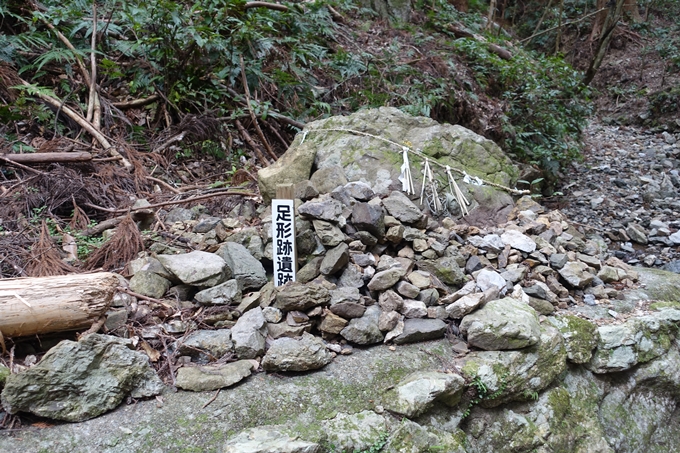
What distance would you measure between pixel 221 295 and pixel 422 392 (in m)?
1.36

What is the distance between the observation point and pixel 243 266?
10.5 feet

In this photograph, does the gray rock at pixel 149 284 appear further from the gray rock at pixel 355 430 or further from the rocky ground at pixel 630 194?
the rocky ground at pixel 630 194

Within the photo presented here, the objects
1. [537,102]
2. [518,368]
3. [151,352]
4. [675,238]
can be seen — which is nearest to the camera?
[151,352]

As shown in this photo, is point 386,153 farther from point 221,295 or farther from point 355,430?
point 355,430

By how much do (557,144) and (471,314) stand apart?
6033mm

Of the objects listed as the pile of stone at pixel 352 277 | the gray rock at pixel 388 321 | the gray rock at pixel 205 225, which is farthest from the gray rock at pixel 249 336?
the gray rock at pixel 205 225

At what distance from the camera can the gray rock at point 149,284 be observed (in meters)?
2.98

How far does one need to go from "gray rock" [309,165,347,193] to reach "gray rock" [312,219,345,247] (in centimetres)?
67

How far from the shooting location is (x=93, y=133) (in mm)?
4910

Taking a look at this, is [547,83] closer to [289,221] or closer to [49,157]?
[289,221]

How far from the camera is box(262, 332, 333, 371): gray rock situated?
2.49 m

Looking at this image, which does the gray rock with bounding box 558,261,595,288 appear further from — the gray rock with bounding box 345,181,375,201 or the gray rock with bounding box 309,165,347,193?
the gray rock with bounding box 309,165,347,193

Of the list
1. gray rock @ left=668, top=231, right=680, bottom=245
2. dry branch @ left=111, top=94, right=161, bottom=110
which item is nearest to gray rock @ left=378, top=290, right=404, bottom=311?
dry branch @ left=111, top=94, right=161, bottom=110

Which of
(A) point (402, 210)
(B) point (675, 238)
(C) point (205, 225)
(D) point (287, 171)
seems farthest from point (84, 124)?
(B) point (675, 238)
